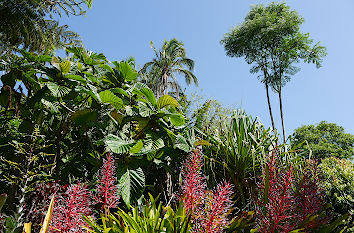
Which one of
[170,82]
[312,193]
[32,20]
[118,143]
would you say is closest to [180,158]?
[118,143]

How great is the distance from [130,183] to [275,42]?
2112 cm

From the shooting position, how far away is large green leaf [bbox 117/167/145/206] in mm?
2006

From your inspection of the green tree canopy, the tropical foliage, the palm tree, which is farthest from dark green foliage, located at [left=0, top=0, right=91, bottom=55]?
the green tree canopy

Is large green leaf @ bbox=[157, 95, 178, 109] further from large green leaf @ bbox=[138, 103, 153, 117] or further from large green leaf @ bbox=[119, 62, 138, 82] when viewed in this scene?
large green leaf @ bbox=[119, 62, 138, 82]

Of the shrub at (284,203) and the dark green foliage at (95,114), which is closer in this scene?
the shrub at (284,203)

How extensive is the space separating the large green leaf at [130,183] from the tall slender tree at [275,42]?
60.7 ft

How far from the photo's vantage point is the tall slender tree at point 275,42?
20062 mm

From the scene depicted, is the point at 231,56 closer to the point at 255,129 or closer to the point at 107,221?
the point at 255,129

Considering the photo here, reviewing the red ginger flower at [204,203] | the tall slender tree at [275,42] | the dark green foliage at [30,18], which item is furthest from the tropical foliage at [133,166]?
the tall slender tree at [275,42]

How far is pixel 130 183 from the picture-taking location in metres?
2.07

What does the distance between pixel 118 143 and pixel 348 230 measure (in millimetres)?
2148

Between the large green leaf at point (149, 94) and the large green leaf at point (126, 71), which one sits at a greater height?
the large green leaf at point (126, 71)

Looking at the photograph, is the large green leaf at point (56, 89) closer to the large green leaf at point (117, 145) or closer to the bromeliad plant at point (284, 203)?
the large green leaf at point (117, 145)

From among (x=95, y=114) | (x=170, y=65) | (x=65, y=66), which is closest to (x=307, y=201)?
(x=95, y=114)
